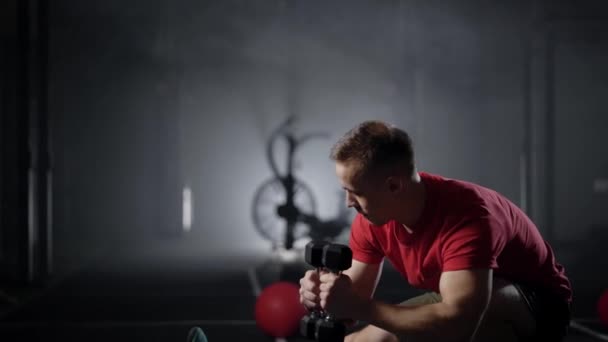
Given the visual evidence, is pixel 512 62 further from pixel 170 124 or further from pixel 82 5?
pixel 82 5

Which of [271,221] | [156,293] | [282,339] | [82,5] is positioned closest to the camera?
[282,339]

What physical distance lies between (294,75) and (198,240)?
2.23 m

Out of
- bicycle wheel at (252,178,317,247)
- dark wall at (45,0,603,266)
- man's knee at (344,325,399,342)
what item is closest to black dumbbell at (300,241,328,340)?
man's knee at (344,325,399,342)

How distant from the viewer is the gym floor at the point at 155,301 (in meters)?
3.78

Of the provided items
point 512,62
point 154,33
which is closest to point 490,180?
point 512,62

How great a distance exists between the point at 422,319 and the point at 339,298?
0.19 m

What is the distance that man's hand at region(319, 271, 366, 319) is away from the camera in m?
1.65

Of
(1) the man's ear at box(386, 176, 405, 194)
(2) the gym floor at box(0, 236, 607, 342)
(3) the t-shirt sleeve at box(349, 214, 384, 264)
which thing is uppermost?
(1) the man's ear at box(386, 176, 405, 194)

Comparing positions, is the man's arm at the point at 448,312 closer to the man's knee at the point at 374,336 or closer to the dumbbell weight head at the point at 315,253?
the dumbbell weight head at the point at 315,253

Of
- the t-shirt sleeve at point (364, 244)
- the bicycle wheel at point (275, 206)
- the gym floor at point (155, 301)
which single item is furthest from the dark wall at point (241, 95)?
the t-shirt sleeve at point (364, 244)

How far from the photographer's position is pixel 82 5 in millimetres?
8828

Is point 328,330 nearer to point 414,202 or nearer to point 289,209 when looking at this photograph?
point 414,202

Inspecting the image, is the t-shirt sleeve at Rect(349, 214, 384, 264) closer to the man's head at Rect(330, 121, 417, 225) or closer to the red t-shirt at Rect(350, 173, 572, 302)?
the red t-shirt at Rect(350, 173, 572, 302)

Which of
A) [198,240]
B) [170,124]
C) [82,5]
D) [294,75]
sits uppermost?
[82,5]
